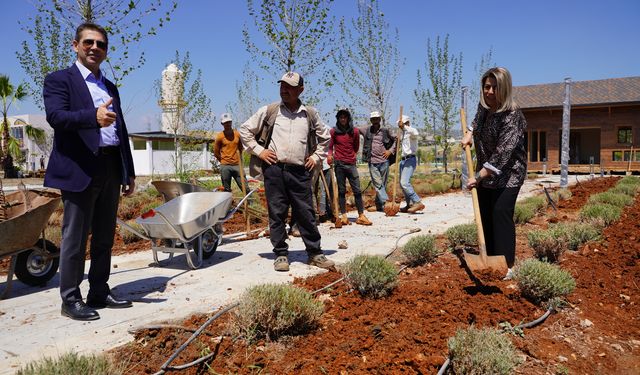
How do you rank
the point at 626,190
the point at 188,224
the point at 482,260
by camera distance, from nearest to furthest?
the point at 482,260 → the point at 188,224 → the point at 626,190

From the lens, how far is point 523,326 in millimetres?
3266

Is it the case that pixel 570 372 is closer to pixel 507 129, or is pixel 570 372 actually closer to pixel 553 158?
pixel 507 129

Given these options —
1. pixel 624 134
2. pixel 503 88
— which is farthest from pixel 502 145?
pixel 624 134

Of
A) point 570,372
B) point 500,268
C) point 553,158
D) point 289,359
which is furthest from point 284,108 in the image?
point 553,158

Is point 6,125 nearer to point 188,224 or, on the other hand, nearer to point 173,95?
point 173,95

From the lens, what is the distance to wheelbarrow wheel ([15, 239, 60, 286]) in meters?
4.39

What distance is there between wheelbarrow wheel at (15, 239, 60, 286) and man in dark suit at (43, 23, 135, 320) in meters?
1.05

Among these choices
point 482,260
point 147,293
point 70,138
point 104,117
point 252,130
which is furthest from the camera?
point 252,130

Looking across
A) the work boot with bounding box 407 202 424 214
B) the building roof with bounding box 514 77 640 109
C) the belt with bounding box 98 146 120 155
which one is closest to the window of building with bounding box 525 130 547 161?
the building roof with bounding box 514 77 640 109

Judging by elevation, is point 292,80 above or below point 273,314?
above

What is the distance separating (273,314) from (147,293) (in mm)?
1696

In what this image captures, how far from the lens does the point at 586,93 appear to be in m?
29.5

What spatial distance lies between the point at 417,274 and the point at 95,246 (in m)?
2.83

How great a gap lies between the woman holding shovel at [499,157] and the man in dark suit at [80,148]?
2.82m
